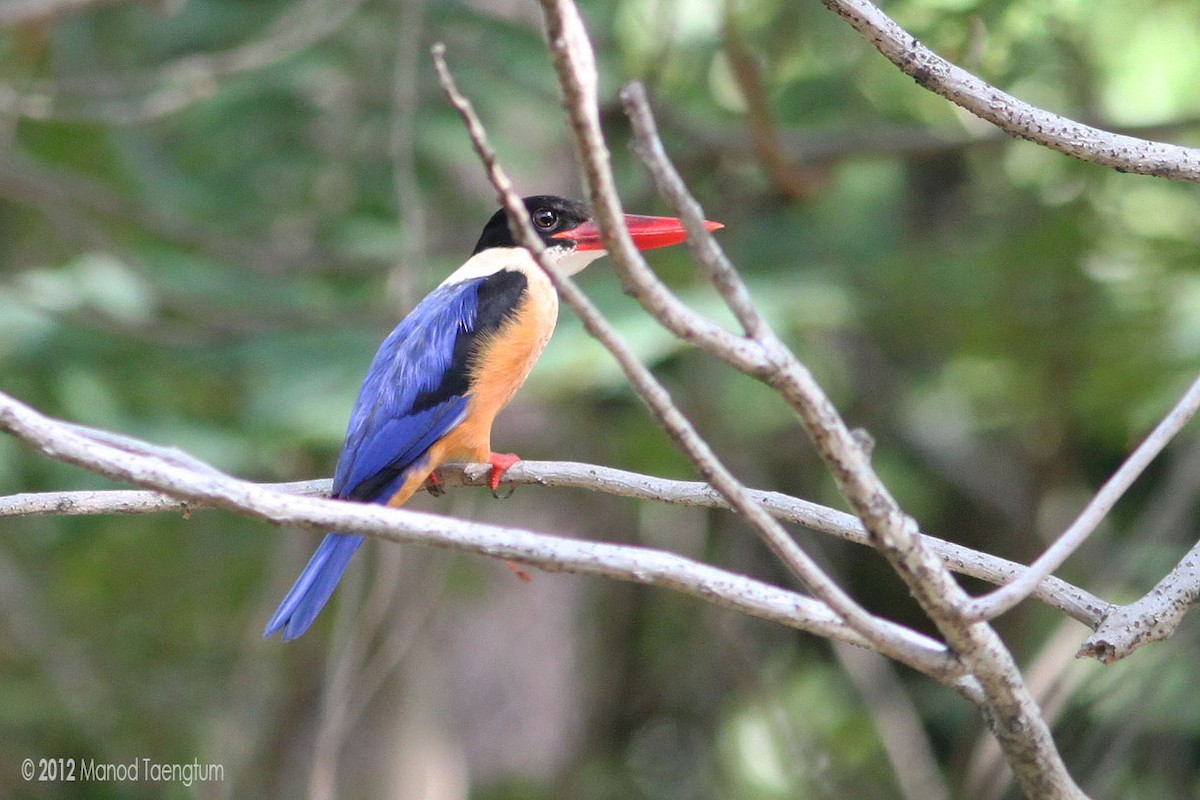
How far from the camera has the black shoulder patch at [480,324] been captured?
3.19 m

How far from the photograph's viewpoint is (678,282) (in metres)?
4.61

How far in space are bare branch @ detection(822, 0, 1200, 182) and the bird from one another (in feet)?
3.53

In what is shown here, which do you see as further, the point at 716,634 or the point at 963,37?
the point at 716,634

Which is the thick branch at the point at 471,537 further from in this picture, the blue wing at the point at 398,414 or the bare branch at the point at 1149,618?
the blue wing at the point at 398,414

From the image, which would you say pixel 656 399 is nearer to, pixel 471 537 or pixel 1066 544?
pixel 471 537

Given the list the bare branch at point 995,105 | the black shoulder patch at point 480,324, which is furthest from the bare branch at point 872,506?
the black shoulder patch at point 480,324

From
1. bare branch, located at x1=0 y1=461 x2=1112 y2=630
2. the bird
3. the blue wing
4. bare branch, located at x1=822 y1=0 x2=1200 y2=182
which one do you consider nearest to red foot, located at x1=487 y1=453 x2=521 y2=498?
the bird

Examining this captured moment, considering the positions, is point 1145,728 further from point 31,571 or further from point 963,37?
point 31,571

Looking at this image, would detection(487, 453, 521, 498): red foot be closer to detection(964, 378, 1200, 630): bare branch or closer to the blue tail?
the blue tail

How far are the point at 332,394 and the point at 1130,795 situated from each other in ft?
9.73

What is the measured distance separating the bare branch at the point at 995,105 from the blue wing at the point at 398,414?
1440mm

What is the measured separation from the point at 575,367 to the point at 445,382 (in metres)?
0.81

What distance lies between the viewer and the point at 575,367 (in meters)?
3.96

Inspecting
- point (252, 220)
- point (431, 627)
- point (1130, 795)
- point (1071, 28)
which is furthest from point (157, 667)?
point (1071, 28)
